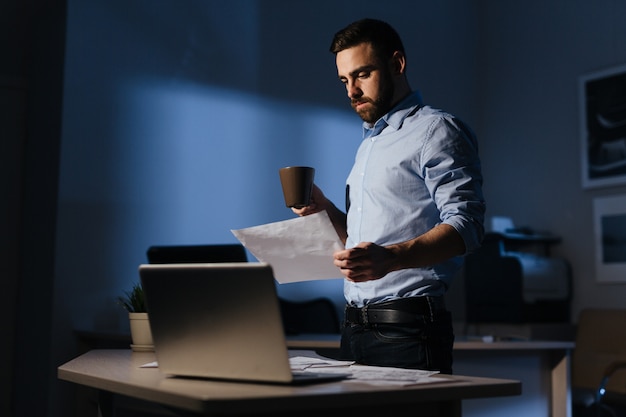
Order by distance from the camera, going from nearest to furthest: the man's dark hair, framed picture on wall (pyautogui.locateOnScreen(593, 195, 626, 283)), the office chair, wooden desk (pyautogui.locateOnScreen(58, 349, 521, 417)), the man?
wooden desk (pyautogui.locateOnScreen(58, 349, 521, 417)), the man, the man's dark hair, the office chair, framed picture on wall (pyautogui.locateOnScreen(593, 195, 626, 283))

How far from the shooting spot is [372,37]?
6.01 feet

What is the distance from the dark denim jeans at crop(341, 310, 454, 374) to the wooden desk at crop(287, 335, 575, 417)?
1.38 m

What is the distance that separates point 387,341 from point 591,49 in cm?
399

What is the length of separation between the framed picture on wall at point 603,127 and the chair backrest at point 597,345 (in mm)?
878

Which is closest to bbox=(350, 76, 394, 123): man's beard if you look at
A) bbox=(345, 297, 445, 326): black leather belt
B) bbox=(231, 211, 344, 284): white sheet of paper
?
bbox=(231, 211, 344, 284): white sheet of paper

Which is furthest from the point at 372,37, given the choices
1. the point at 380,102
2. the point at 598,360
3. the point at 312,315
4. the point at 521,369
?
the point at 598,360

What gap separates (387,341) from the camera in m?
1.68

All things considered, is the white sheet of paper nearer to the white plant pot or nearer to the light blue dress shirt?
the light blue dress shirt

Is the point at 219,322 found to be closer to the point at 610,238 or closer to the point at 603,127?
the point at 610,238

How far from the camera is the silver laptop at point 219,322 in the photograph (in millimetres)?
1115

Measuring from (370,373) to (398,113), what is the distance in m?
0.75

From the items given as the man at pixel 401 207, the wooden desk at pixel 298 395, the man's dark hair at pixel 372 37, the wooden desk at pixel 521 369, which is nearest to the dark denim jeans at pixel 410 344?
the man at pixel 401 207

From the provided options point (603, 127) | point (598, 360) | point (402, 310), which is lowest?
point (598, 360)

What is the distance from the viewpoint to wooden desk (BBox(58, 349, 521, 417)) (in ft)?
3.37
